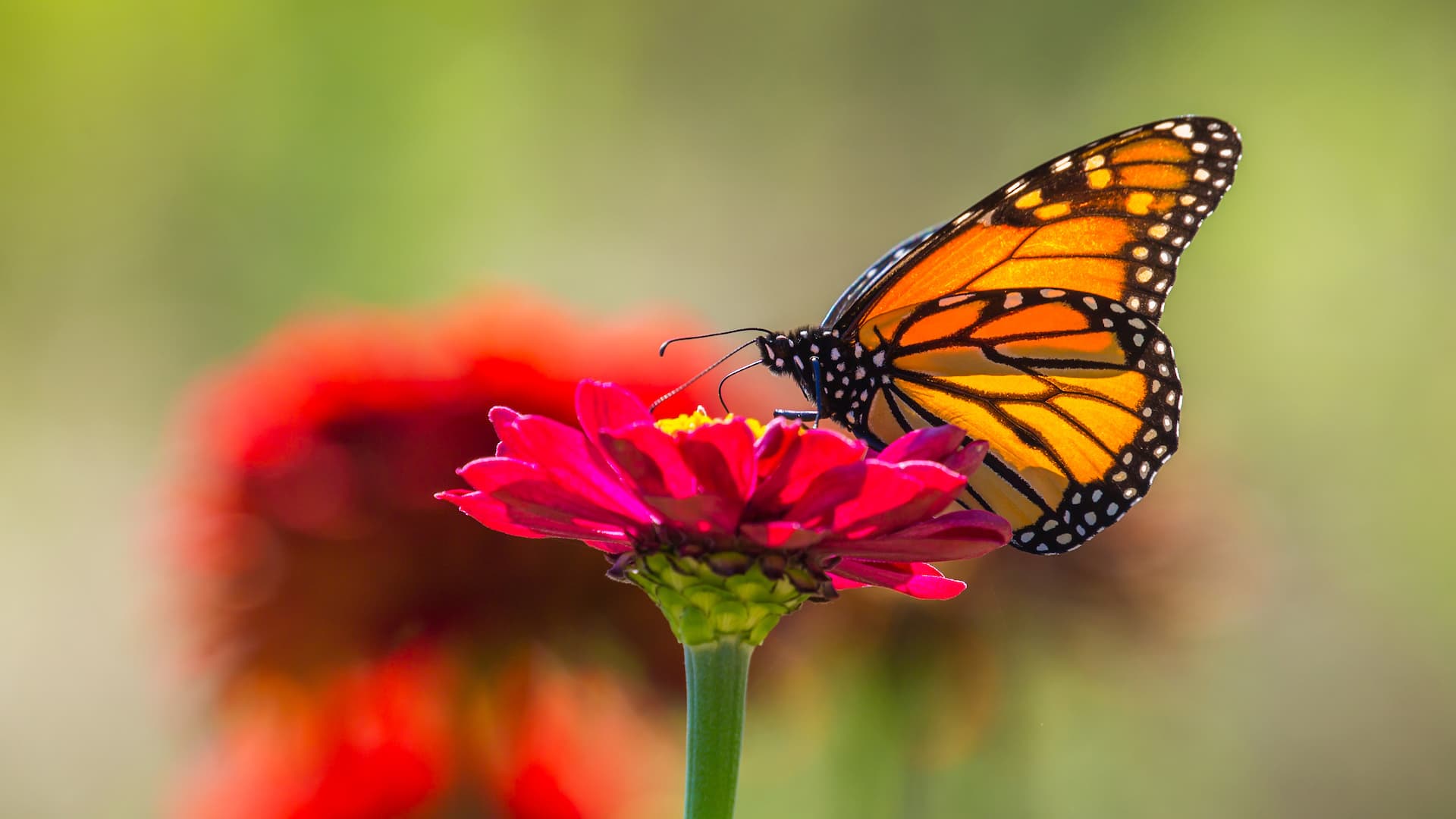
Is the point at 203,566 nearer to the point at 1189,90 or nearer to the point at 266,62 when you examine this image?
the point at 266,62

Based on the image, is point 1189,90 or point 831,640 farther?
point 1189,90

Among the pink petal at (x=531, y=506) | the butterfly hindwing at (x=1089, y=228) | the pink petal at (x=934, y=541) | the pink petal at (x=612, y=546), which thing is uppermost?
the butterfly hindwing at (x=1089, y=228)

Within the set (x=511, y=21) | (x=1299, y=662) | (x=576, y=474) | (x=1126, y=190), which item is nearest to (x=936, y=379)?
(x=1126, y=190)

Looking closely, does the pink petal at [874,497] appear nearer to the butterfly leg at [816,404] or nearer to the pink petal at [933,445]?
the pink petal at [933,445]

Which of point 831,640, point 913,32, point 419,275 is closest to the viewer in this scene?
point 831,640

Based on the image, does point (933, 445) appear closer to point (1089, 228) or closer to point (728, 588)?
point (728, 588)

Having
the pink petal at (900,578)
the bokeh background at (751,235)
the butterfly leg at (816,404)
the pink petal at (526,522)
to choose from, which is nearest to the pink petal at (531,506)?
the pink petal at (526,522)

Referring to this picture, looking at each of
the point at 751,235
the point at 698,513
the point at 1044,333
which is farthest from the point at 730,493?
the point at 751,235
